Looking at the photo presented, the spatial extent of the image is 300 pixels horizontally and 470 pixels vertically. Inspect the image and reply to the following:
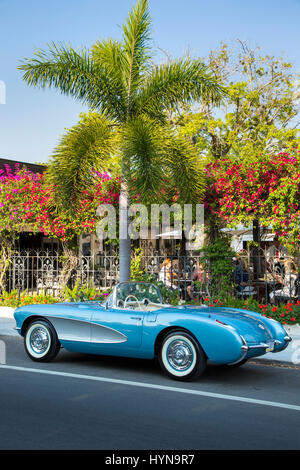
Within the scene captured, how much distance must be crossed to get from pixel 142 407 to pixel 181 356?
1.34 metres

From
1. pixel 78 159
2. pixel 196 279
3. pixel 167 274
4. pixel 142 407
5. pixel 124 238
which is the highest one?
pixel 78 159

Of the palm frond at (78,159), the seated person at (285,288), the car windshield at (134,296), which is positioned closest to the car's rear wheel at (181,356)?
the car windshield at (134,296)

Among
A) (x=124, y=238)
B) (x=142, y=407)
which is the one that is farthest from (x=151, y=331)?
(x=124, y=238)

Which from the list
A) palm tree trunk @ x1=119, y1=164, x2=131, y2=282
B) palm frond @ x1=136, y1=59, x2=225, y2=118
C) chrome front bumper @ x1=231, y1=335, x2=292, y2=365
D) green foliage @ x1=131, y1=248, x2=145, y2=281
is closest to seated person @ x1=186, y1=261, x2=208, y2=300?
green foliage @ x1=131, y1=248, x2=145, y2=281

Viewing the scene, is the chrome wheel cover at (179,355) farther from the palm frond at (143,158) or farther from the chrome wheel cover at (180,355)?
the palm frond at (143,158)

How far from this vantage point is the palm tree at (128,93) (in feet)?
37.7

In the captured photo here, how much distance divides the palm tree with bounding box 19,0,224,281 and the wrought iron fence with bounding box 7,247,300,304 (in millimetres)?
1528

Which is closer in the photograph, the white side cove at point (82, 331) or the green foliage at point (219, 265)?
the white side cove at point (82, 331)

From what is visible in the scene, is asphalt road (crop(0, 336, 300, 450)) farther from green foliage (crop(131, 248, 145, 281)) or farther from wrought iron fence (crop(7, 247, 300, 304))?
green foliage (crop(131, 248, 145, 281))

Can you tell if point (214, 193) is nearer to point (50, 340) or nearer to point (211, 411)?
point (50, 340)

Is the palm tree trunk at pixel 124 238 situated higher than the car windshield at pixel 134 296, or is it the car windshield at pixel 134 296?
the palm tree trunk at pixel 124 238

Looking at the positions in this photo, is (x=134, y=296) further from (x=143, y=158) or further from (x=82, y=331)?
(x=143, y=158)

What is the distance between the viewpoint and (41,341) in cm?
810
